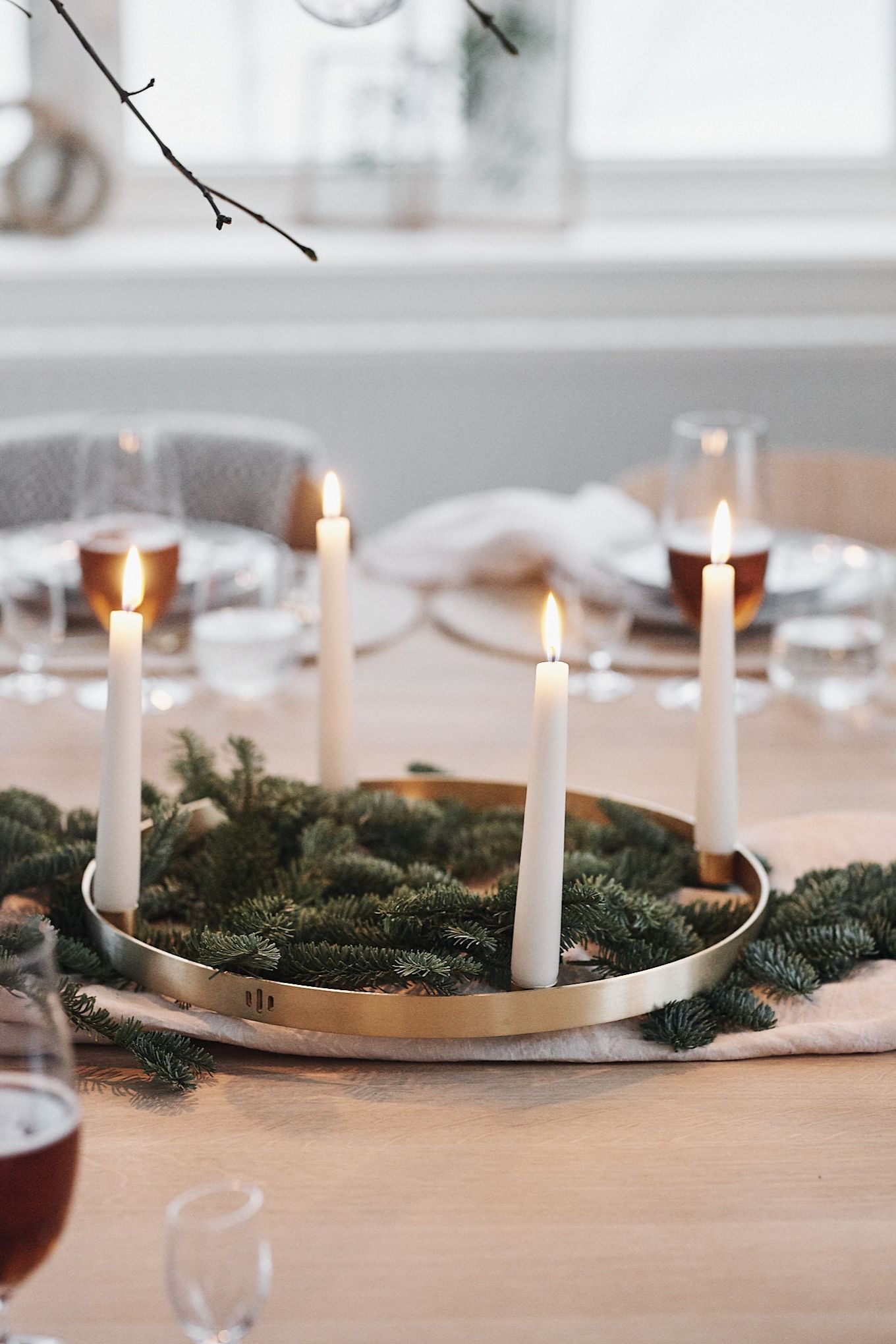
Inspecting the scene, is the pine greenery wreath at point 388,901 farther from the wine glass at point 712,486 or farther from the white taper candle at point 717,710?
the wine glass at point 712,486

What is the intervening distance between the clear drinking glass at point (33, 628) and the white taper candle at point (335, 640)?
1.46 ft

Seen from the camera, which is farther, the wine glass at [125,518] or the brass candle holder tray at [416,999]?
the wine glass at [125,518]

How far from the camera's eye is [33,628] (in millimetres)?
1354

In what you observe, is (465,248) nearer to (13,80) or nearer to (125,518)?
(13,80)

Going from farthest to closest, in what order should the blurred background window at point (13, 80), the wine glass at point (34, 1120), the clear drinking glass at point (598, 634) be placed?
the blurred background window at point (13, 80)
the clear drinking glass at point (598, 634)
the wine glass at point (34, 1120)

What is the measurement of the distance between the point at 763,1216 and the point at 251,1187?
9.8 inches

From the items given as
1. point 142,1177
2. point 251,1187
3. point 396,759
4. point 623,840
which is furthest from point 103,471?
point 251,1187

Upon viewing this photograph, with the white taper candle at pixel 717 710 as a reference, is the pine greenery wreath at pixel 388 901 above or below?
below

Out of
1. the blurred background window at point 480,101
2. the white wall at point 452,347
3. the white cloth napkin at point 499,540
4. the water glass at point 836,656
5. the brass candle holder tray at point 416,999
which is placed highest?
the blurred background window at point 480,101

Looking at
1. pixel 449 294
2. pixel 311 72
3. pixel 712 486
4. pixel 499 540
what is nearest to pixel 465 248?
pixel 449 294

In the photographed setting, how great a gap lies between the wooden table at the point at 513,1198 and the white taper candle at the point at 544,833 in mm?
70

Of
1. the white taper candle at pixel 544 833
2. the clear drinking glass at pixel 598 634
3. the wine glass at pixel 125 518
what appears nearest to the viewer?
the white taper candle at pixel 544 833

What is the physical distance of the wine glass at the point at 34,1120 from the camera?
0.50 meters

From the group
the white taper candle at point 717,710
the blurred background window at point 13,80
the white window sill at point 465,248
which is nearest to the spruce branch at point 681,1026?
the white taper candle at point 717,710
